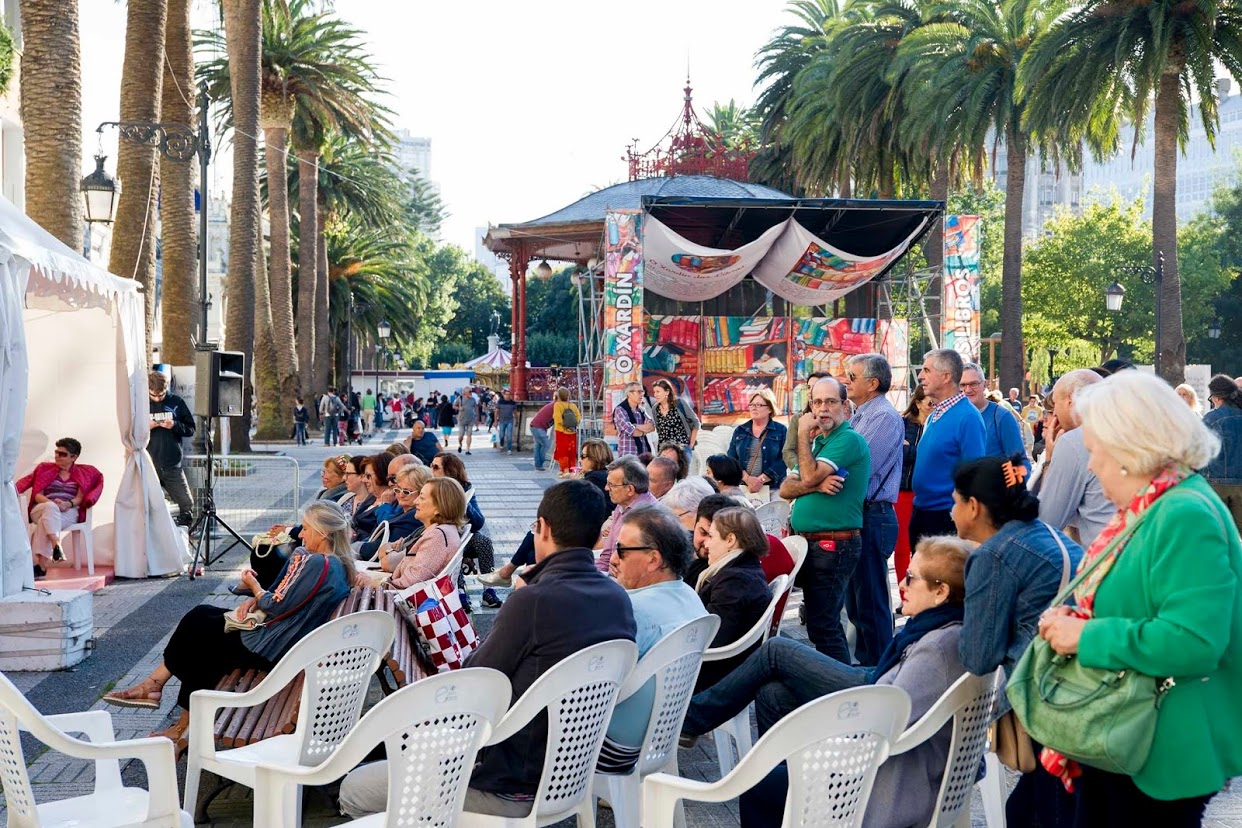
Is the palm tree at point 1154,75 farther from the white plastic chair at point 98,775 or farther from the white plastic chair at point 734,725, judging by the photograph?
the white plastic chair at point 98,775

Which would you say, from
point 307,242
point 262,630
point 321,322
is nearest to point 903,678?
point 262,630

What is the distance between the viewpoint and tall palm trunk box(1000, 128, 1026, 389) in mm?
29797

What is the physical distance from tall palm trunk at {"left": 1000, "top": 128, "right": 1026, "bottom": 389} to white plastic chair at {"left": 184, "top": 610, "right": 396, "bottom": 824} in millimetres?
26451

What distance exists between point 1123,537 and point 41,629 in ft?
23.1

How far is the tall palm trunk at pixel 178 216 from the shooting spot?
20.6 m

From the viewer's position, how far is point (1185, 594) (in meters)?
2.80

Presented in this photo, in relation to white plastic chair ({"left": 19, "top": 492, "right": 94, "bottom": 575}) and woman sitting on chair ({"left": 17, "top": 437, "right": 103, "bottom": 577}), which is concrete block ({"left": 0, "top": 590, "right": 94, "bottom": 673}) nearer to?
woman sitting on chair ({"left": 17, "top": 437, "right": 103, "bottom": 577})

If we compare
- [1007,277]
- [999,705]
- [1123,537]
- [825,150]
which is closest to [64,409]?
[999,705]

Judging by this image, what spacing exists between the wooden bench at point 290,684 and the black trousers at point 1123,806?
3031 millimetres

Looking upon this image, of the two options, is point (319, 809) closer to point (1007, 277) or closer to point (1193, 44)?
point (1193, 44)

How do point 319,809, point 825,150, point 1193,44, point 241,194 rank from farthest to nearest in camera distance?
point 825,150 → point 241,194 → point 1193,44 → point 319,809

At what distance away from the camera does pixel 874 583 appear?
753 cm

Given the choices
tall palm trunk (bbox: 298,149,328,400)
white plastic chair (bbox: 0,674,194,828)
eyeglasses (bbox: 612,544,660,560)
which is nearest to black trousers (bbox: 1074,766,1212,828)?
eyeglasses (bbox: 612,544,660,560)

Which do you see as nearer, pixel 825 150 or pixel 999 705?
pixel 999 705
